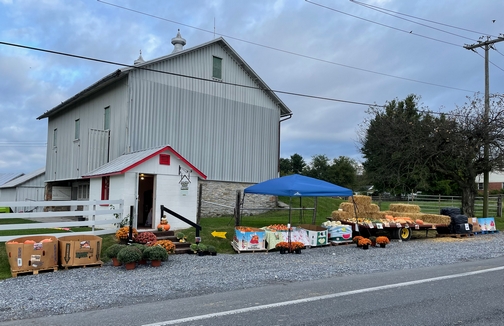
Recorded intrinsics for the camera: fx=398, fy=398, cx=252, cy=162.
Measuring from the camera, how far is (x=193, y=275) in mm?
8719

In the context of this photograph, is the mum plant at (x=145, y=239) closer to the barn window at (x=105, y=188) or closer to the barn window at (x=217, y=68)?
the barn window at (x=105, y=188)

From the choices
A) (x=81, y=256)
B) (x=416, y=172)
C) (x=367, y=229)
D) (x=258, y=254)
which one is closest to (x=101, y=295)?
(x=81, y=256)

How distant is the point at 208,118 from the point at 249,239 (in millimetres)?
10314

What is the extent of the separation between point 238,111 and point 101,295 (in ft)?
53.7

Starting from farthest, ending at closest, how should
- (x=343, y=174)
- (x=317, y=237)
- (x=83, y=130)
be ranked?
(x=343, y=174), (x=83, y=130), (x=317, y=237)

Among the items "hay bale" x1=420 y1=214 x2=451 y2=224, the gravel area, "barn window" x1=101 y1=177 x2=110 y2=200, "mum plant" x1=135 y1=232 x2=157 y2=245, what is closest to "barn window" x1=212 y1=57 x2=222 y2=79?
"barn window" x1=101 y1=177 x2=110 y2=200

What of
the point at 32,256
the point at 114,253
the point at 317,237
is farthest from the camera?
the point at 317,237

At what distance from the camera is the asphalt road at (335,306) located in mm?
5332

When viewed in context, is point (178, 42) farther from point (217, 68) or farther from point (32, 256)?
point (32, 256)

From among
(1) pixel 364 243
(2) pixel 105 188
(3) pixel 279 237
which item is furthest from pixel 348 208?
(2) pixel 105 188

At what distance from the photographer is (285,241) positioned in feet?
41.7

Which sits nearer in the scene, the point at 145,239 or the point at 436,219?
the point at 145,239

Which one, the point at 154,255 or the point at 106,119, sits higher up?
the point at 106,119

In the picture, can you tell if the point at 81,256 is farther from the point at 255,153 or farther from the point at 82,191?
the point at 82,191
